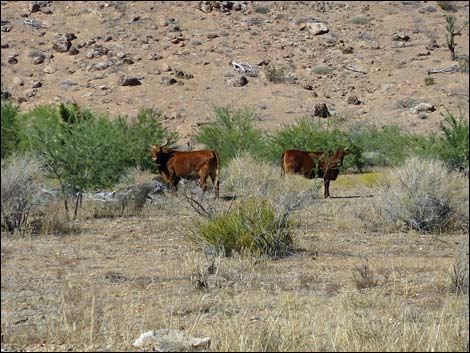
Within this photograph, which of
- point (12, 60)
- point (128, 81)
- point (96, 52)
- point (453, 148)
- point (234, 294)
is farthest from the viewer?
point (96, 52)

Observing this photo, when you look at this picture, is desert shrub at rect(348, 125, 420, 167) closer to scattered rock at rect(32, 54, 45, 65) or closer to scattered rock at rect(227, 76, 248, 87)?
scattered rock at rect(227, 76, 248, 87)

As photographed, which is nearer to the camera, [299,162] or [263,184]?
[263,184]

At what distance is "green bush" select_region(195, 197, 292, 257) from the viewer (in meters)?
11.9

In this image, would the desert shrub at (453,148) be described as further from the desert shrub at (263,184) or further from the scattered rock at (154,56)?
the scattered rock at (154,56)

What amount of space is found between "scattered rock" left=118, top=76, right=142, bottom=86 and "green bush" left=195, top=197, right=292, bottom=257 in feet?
123

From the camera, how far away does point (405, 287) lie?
944 centimetres

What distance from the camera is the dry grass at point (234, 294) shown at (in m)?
6.76

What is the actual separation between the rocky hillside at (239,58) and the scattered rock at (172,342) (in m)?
36.9

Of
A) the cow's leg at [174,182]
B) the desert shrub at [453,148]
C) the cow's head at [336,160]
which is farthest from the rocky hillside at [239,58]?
the cow's leg at [174,182]

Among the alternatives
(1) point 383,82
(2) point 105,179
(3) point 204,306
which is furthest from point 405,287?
(1) point 383,82

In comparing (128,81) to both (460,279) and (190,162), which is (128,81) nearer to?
(190,162)

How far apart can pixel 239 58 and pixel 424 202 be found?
39706 millimetres

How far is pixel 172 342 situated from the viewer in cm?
644

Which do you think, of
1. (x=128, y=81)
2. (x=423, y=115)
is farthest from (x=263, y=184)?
(x=128, y=81)
